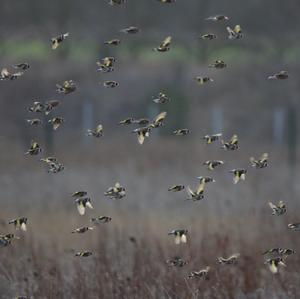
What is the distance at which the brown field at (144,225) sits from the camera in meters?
8.84

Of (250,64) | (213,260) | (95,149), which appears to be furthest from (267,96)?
(213,260)

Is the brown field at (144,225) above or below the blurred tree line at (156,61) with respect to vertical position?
below

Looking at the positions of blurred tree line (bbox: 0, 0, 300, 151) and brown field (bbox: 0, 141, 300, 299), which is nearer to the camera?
brown field (bbox: 0, 141, 300, 299)

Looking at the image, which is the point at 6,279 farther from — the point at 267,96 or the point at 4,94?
the point at 267,96

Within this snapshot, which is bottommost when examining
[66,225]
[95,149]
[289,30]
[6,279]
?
[6,279]

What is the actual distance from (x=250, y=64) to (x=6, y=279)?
2728 centimetres

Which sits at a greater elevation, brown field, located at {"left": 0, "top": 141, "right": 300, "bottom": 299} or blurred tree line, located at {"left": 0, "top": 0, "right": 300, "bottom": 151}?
blurred tree line, located at {"left": 0, "top": 0, "right": 300, "bottom": 151}

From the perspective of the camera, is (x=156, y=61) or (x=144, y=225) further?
(x=156, y=61)

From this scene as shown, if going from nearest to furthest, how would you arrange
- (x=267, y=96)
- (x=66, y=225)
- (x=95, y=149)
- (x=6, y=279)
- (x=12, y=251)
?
1. (x=6, y=279)
2. (x=12, y=251)
3. (x=66, y=225)
4. (x=95, y=149)
5. (x=267, y=96)

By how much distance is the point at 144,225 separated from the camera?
44.7 ft

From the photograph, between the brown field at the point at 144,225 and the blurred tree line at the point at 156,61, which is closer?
the brown field at the point at 144,225

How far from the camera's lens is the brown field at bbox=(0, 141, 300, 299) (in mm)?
8844

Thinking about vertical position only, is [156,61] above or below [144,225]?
above

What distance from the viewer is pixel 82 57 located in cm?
3722
